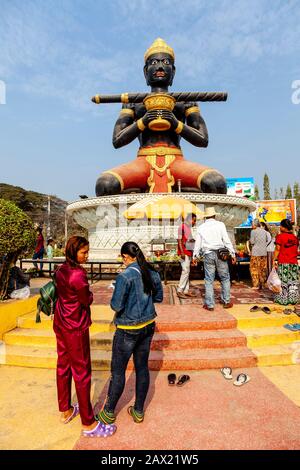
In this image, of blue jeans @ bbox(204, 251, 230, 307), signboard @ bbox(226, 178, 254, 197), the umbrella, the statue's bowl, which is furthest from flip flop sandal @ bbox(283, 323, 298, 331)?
signboard @ bbox(226, 178, 254, 197)

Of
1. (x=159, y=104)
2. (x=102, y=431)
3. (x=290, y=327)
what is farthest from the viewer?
(x=159, y=104)

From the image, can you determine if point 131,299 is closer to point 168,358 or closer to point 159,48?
point 168,358

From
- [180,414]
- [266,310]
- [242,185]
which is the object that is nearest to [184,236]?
[266,310]

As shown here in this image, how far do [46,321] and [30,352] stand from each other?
0.59 metres

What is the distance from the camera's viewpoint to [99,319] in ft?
14.5

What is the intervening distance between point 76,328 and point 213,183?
11438 mm

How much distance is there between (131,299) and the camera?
2.43m

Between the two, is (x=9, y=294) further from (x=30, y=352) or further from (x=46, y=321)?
(x=30, y=352)

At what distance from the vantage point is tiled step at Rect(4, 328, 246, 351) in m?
3.82

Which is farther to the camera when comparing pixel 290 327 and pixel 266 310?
pixel 266 310

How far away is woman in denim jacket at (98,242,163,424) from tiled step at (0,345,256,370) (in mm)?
1099

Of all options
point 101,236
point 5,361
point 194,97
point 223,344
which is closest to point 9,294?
point 5,361

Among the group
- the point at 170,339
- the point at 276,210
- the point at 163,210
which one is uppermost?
the point at 276,210
